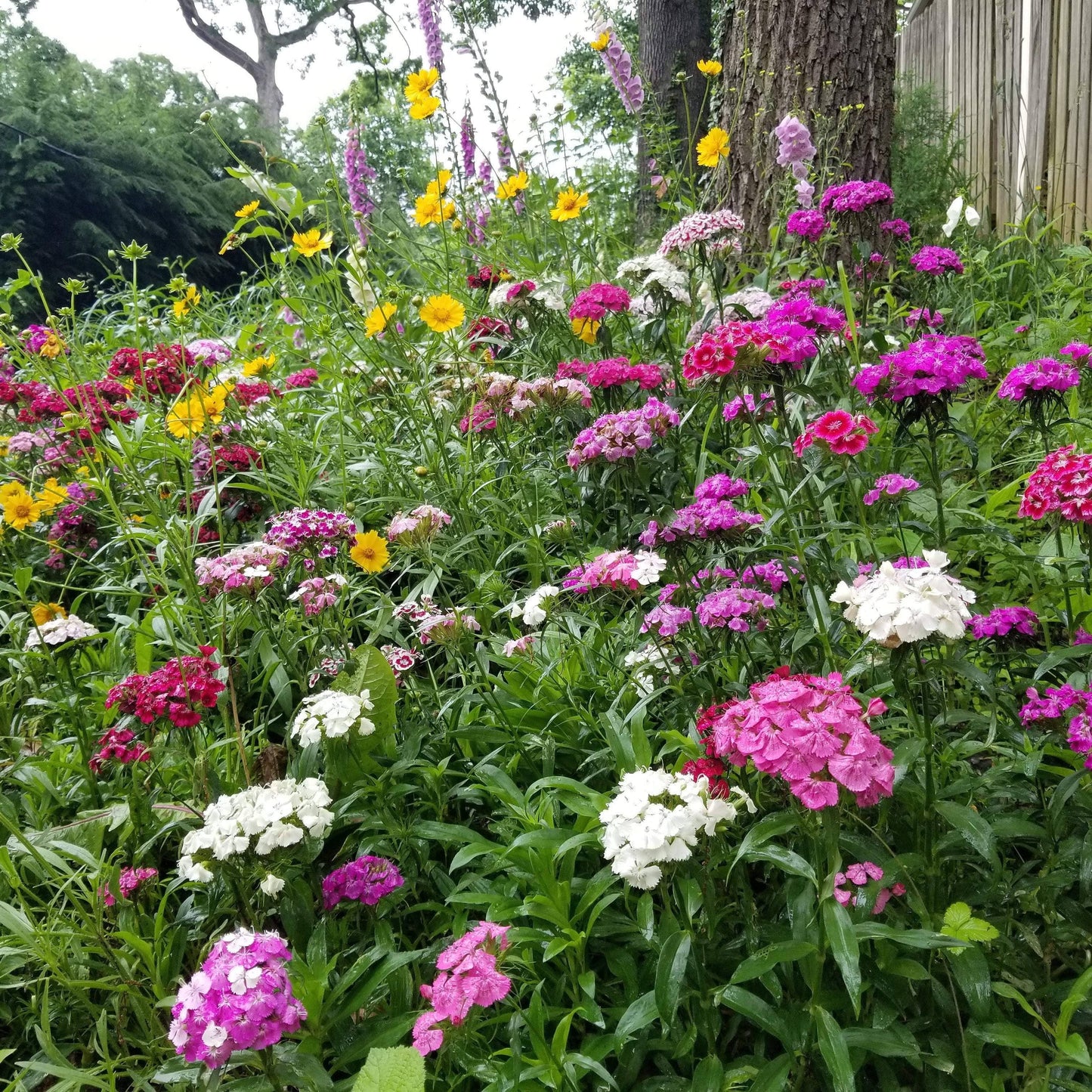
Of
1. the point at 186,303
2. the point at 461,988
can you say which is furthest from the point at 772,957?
the point at 186,303

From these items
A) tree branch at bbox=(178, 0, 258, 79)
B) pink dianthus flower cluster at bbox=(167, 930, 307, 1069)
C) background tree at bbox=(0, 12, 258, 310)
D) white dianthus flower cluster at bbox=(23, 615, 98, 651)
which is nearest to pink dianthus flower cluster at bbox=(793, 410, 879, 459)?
pink dianthus flower cluster at bbox=(167, 930, 307, 1069)

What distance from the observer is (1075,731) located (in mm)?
1326

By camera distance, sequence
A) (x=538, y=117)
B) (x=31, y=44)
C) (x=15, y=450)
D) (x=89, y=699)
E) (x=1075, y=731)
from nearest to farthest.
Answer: (x=1075, y=731) → (x=89, y=699) → (x=15, y=450) → (x=538, y=117) → (x=31, y=44)

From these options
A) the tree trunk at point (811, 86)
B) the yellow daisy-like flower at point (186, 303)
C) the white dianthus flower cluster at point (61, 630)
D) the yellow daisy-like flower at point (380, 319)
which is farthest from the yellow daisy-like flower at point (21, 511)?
the tree trunk at point (811, 86)

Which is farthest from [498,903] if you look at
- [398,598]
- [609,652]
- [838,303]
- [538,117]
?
[538,117]

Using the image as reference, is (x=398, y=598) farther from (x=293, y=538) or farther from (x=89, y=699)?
(x=89, y=699)

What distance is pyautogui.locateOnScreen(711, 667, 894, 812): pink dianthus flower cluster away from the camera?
110 cm

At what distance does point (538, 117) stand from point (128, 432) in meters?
2.87

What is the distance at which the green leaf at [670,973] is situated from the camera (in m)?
1.23

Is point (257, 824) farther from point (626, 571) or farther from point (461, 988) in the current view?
point (626, 571)

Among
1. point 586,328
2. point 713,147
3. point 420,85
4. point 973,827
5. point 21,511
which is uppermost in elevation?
point 420,85

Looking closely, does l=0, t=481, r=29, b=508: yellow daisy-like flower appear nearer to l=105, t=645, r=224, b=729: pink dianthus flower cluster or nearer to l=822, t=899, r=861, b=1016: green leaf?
l=105, t=645, r=224, b=729: pink dianthus flower cluster

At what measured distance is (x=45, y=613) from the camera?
2.40 m

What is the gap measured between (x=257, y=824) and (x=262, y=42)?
2530 centimetres
